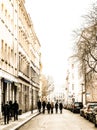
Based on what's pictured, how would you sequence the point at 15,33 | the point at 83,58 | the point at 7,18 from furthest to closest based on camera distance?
the point at 83,58
the point at 15,33
the point at 7,18

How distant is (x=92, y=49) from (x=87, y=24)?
10.7 ft

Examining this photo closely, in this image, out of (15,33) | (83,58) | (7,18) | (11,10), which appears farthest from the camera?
(83,58)

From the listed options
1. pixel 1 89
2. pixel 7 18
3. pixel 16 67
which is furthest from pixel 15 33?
pixel 1 89

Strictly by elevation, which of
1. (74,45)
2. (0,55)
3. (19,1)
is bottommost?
(0,55)

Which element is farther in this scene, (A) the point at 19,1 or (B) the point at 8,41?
(A) the point at 19,1

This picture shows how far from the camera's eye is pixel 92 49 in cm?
5325

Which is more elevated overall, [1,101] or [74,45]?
[74,45]

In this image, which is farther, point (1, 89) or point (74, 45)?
point (74, 45)

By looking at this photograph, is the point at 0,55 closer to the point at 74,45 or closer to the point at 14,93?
the point at 14,93

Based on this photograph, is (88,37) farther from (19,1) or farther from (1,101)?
(1,101)

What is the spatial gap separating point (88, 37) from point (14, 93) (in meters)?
10.5

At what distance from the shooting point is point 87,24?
169 feet

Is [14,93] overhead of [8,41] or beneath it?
beneath

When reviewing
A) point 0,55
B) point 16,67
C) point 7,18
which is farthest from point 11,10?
point 0,55
